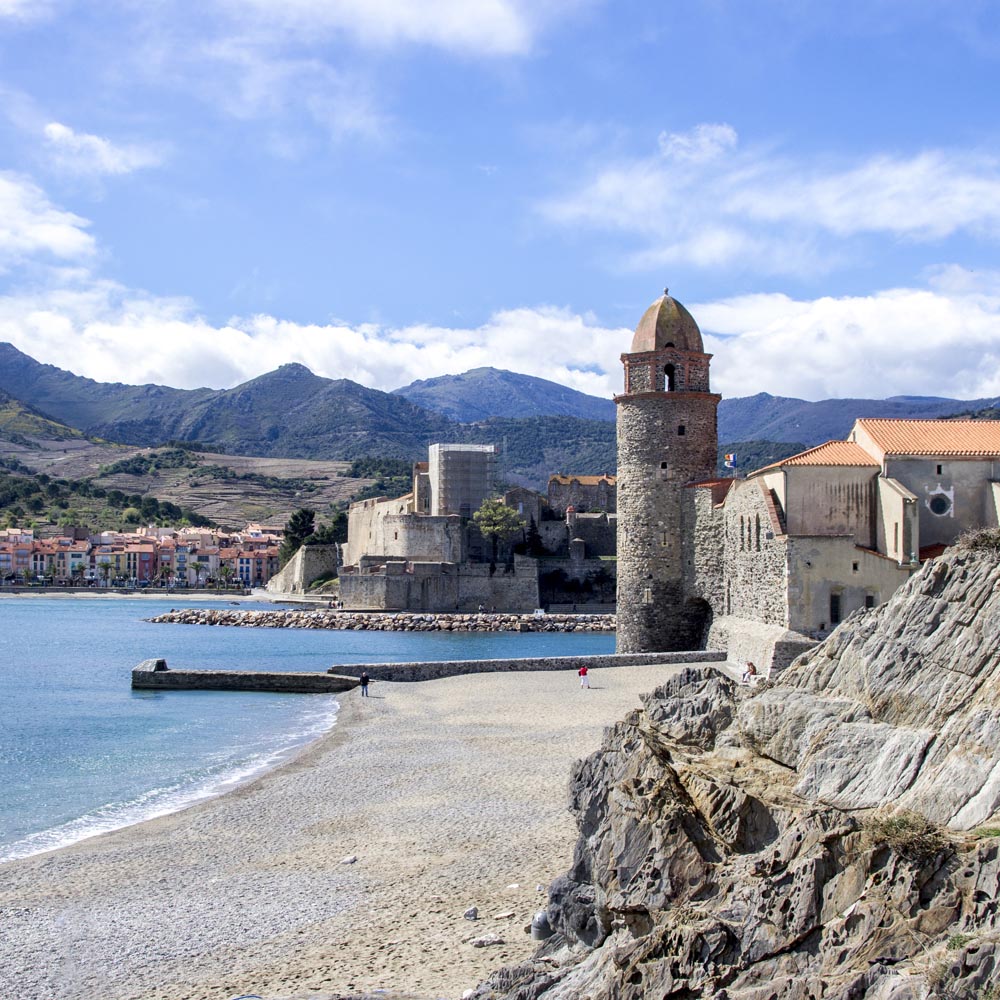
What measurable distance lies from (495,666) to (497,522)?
2813 centimetres

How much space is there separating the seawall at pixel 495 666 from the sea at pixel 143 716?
1749 millimetres

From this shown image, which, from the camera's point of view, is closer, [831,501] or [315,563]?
[831,501]

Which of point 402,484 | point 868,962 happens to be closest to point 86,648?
point 868,962

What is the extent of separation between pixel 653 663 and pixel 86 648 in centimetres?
2198

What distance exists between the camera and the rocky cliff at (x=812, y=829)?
16.8 ft

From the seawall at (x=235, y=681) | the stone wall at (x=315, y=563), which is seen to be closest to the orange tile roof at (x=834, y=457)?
the seawall at (x=235, y=681)

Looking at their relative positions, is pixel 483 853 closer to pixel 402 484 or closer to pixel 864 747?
pixel 864 747

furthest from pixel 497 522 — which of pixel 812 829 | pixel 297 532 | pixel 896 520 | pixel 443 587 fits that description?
pixel 812 829

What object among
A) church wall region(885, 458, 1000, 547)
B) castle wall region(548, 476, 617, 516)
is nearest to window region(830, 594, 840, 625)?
church wall region(885, 458, 1000, 547)

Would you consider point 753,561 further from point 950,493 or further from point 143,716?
point 143,716

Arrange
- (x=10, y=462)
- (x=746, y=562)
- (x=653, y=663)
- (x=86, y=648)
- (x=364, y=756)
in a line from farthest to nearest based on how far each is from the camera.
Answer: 1. (x=10, y=462)
2. (x=86, y=648)
3. (x=653, y=663)
4. (x=746, y=562)
5. (x=364, y=756)

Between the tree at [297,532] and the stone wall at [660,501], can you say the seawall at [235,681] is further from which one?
the tree at [297,532]

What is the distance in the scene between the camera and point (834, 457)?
21141mm

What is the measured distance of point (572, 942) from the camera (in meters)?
7.45
